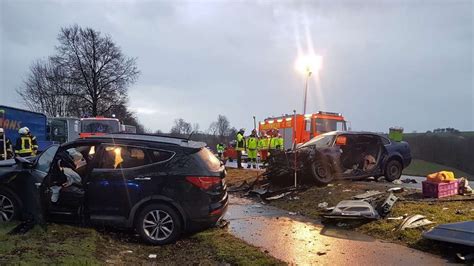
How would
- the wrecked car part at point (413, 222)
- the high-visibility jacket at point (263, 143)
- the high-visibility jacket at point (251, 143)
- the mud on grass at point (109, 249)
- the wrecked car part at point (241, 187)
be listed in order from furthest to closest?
the high-visibility jacket at point (263, 143), the high-visibility jacket at point (251, 143), the wrecked car part at point (241, 187), the wrecked car part at point (413, 222), the mud on grass at point (109, 249)

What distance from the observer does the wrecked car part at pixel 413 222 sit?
24.9 feet

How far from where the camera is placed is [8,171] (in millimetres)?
7402

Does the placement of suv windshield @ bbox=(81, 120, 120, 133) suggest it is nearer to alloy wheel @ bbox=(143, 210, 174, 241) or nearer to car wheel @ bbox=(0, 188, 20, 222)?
car wheel @ bbox=(0, 188, 20, 222)

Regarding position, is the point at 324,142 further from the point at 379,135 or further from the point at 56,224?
the point at 56,224

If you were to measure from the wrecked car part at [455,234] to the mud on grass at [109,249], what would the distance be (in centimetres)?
246

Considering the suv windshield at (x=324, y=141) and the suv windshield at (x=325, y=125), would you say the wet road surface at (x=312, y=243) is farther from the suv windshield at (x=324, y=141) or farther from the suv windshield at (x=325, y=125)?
the suv windshield at (x=325, y=125)

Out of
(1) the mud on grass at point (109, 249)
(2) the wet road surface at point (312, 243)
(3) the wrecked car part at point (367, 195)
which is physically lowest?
(2) the wet road surface at point (312, 243)

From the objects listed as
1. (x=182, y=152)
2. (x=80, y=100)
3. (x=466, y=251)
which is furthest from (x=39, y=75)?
(x=466, y=251)

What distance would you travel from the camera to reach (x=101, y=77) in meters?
46.0

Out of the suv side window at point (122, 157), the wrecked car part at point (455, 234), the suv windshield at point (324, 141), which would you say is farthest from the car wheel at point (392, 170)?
the suv side window at point (122, 157)

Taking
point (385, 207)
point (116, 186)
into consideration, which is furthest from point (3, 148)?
point (385, 207)

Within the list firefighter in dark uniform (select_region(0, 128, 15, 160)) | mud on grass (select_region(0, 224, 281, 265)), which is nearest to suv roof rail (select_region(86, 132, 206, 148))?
mud on grass (select_region(0, 224, 281, 265))

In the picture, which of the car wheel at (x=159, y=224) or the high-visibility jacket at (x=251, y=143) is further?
the high-visibility jacket at (x=251, y=143)

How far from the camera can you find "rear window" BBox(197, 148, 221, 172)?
727cm
